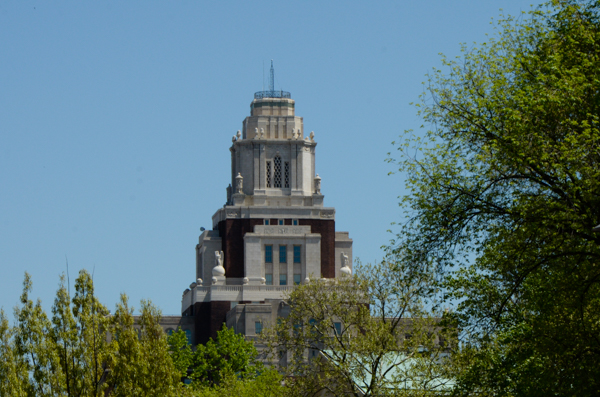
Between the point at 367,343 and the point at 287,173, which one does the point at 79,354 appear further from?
the point at 287,173

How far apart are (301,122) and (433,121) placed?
372 ft

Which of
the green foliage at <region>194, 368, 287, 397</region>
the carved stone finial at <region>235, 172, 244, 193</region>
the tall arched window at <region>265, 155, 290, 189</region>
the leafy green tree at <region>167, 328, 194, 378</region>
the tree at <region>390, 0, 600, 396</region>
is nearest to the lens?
the tree at <region>390, 0, 600, 396</region>

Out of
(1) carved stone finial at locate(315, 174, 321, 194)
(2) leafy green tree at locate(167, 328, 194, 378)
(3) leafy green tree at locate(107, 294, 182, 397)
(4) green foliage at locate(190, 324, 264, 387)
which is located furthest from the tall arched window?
(3) leafy green tree at locate(107, 294, 182, 397)

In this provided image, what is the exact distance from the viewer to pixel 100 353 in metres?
44.7

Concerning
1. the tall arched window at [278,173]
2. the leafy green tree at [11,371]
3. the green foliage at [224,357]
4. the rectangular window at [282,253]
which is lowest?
the leafy green tree at [11,371]

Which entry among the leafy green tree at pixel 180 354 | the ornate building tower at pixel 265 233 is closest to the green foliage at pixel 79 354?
the leafy green tree at pixel 180 354

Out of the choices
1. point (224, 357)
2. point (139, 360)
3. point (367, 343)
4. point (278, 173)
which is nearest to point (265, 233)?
point (278, 173)

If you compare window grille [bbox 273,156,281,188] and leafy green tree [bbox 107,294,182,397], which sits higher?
window grille [bbox 273,156,281,188]

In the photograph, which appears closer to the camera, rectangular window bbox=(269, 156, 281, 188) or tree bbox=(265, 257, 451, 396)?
tree bbox=(265, 257, 451, 396)

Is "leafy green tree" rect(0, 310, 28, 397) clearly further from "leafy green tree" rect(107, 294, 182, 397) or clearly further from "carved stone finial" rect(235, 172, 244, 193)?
"carved stone finial" rect(235, 172, 244, 193)

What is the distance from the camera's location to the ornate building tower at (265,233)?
5571 inches

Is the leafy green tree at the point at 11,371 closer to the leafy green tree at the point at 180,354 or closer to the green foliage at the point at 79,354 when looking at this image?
the green foliage at the point at 79,354

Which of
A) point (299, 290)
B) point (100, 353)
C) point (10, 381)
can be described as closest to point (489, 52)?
point (100, 353)

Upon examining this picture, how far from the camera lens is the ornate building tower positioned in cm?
14150
